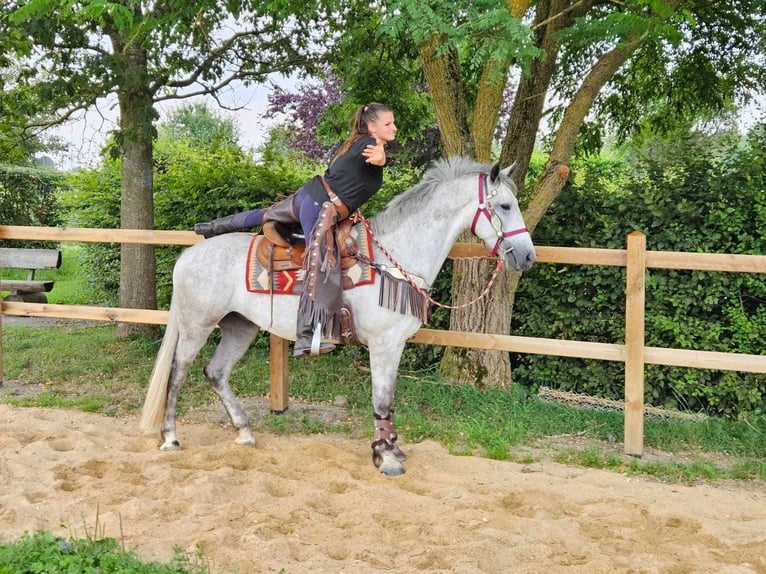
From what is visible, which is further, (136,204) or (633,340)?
(136,204)

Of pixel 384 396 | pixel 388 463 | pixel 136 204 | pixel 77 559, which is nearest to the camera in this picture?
pixel 77 559

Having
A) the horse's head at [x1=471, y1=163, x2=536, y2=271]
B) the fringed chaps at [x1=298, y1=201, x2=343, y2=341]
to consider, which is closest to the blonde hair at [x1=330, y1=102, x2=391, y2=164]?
the fringed chaps at [x1=298, y1=201, x2=343, y2=341]

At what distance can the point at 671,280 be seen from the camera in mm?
5512

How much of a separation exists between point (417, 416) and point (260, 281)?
1700 mm

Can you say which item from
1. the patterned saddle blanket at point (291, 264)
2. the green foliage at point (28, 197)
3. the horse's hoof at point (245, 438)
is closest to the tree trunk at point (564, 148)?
the patterned saddle blanket at point (291, 264)

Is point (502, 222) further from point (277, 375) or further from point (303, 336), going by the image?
point (277, 375)

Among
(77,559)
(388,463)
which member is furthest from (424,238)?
(77,559)

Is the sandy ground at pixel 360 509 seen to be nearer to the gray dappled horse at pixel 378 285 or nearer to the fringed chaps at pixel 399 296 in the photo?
the gray dappled horse at pixel 378 285

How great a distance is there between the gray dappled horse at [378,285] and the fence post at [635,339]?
3.27 feet

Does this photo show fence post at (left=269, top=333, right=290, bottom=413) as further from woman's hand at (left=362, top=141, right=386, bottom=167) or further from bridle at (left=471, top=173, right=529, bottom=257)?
bridle at (left=471, top=173, right=529, bottom=257)

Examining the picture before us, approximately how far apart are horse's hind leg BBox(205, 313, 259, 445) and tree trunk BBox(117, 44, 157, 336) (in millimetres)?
2595

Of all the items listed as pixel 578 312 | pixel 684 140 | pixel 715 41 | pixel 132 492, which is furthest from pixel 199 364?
pixel 715 41

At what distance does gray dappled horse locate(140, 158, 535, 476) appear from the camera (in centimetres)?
439

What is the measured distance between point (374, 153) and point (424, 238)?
693 millimetres
